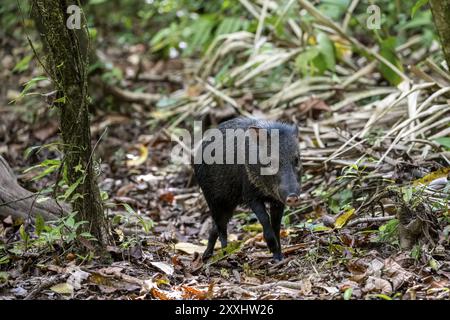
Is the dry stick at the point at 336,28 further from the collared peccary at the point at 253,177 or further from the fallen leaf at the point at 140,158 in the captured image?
the fallen leaf at the point at 140,158

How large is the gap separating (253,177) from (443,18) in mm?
1958

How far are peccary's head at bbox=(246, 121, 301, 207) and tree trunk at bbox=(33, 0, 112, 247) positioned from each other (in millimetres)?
1291

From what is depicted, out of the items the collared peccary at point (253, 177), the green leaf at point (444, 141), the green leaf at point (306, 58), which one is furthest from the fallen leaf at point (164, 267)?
the green leaf at point (306, 58)

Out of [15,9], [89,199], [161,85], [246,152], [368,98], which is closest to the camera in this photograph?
[89,199]

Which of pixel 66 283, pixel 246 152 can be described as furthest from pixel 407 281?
pixel 66 283

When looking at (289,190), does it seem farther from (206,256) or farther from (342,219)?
(206,256)

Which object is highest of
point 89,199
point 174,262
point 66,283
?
point 89,199

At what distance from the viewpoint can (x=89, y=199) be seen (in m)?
4.54

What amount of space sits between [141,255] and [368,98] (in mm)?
4158

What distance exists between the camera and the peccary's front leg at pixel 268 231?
5035 mm

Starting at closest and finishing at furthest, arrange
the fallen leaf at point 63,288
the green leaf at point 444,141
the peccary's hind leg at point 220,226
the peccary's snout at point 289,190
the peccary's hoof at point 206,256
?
the fallen leaf at point 63,288, the peccary's snout at point 289,190, the peccary's hoof at point 206,256, the peccary's hind leg at point 220,226, the green leaf at point 444,141
